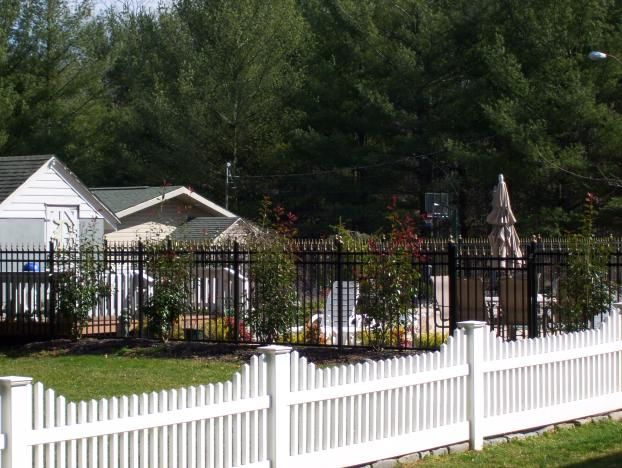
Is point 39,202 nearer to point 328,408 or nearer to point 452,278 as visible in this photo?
point 452,278

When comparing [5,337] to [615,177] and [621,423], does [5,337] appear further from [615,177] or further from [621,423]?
[615,177]

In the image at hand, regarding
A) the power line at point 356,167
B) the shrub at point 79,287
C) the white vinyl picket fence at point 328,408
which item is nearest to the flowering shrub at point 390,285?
the white vinyl picket fence at point 328,408

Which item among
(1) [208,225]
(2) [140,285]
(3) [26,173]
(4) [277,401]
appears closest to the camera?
(4) [277,401]

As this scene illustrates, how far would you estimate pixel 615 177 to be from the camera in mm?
36094

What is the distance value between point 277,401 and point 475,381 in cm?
223

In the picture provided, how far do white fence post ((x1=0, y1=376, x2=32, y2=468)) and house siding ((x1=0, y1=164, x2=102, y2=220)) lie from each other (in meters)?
16.9

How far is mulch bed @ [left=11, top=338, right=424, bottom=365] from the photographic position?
1445cm

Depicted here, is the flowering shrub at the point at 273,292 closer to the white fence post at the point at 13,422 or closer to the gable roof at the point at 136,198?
the white fence post at the point at 13,422

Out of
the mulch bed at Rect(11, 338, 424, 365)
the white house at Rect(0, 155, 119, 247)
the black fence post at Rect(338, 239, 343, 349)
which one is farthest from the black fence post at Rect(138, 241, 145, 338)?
the white house at Rect(0, 155, 119, 247)

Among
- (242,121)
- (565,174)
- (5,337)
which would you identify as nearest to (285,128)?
(242,121)

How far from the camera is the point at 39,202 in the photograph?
2320cm

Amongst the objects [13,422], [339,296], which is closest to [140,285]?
[339,296]

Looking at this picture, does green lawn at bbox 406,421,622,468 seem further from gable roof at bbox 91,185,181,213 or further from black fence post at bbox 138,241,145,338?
gable roof at bbox 91,185,181,213

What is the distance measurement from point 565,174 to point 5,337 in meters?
23.5
